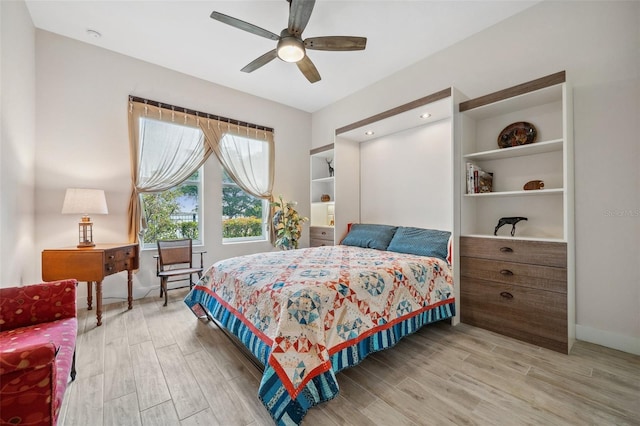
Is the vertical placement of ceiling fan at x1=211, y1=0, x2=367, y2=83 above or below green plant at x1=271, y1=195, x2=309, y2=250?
above

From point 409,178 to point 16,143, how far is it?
4.10m

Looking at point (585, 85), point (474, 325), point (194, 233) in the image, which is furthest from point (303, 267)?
point (585, 85)

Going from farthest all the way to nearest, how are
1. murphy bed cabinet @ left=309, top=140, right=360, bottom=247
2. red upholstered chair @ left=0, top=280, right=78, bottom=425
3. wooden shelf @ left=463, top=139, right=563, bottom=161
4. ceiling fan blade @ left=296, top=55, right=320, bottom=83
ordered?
1. murphy bed cabinet @ left=309, top=140, right=360, bottom=247
2. ceiling fan blade @ left=296, top=55, right=320, bottom=83
3. wooden shelf @ left=463, top=139, right=563, bottom=161
4. red upholstered chair @ left=0, top=280, right=78, bottom=425

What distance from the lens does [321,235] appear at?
174 inches

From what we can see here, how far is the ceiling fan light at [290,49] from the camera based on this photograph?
2.29 m

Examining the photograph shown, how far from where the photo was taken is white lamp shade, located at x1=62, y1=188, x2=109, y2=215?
2629 mm

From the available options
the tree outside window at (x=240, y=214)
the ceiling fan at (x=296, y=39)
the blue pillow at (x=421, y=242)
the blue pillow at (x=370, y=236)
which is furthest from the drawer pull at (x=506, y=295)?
the tree outside window at (x=240, y=214)

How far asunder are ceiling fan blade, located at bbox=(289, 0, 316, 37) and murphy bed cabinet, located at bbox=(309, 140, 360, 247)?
6.25 ft

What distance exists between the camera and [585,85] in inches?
90.6

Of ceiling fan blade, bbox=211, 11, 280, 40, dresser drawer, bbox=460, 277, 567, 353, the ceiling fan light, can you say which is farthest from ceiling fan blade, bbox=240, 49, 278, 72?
dresser drawer, bbox=460, 277, 567, 353

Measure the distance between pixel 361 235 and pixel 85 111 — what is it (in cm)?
370

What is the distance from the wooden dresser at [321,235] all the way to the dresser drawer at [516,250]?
6.63 feet

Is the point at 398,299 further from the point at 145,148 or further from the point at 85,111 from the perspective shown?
the point at 85,111

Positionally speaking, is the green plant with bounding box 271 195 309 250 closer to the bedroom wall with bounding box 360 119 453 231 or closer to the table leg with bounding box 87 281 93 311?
the bedroom wall with bounding box 360 119 453 231
